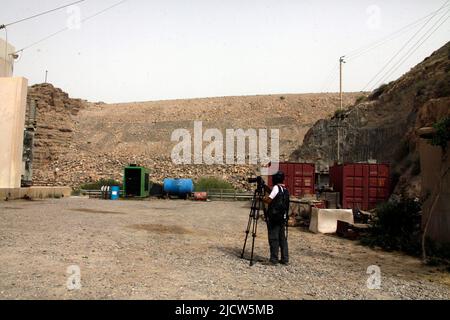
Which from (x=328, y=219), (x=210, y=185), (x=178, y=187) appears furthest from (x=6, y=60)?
(x=328, y=219)

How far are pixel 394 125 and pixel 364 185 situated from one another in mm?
14593

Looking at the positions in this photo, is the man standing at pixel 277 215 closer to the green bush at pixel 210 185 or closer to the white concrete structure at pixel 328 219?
the white concrete structure at pixel 328 219

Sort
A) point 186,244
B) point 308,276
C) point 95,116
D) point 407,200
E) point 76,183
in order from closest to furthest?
1. point 308,276
2. point 186,244
3. point 407,200
4. point 76,183
5. point 95,116

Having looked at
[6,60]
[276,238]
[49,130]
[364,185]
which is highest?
[6,60]

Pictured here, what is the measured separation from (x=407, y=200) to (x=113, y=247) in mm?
8233

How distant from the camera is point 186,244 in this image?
32.6ft

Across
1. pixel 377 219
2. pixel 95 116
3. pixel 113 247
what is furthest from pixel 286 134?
pixel 113 247

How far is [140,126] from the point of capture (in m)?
71.7

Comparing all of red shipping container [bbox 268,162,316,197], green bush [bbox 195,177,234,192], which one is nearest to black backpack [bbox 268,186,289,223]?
red shipping container [bbox 268,162,316,197]

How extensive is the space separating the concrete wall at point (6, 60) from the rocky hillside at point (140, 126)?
63.1 feet

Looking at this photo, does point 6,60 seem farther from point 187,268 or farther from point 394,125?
point 394,125

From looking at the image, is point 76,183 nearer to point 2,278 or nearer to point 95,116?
point 95,116

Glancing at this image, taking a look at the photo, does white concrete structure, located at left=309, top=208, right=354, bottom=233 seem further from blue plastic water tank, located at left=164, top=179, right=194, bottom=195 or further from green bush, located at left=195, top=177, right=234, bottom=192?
green bush, located at left=195, top=177, right=234, bottom=192

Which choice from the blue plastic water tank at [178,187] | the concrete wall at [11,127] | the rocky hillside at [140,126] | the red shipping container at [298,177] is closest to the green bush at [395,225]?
→ the red shipping container at [298,177]
